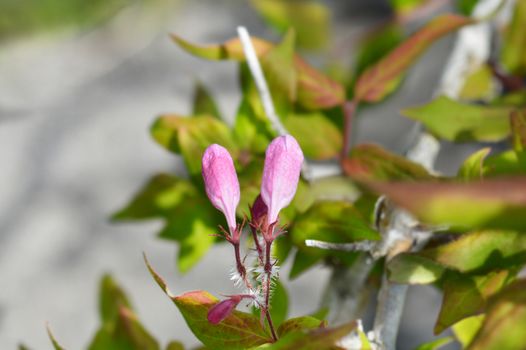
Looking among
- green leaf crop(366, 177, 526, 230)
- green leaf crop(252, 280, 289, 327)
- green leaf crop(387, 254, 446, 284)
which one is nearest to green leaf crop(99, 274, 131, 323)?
green leaf crop(252, 280, 289, 327)

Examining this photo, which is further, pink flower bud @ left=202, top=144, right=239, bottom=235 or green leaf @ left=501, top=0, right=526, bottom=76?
green leaf @ left=501, top=0, right=526, bottom=76

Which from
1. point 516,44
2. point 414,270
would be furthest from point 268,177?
point 516,44

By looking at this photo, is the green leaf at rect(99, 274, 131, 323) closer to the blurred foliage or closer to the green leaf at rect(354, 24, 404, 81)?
the blurred foliage

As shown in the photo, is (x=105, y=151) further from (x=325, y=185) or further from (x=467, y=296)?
(x=467, y=296)

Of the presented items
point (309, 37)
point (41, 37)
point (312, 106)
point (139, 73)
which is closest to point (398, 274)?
point (312, 106)

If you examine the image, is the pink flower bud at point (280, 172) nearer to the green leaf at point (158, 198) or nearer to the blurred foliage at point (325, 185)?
the blurred foliage at point (325, 185)

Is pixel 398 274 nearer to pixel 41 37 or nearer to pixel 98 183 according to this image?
pixel 98 183
